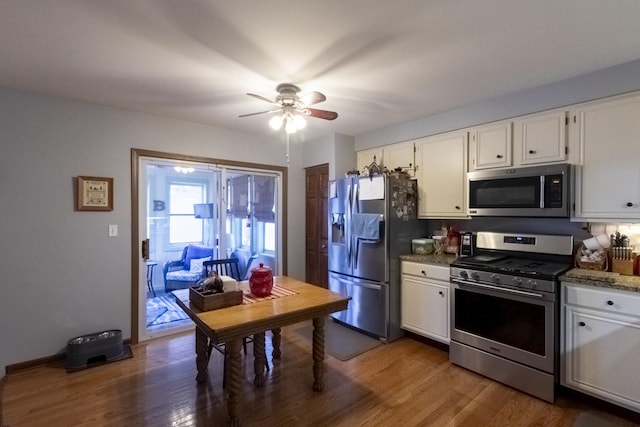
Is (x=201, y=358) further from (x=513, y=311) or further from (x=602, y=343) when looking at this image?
(x=602, y=343)

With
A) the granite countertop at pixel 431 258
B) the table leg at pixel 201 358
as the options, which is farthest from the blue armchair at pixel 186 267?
the granite countertop at pixel 431 258

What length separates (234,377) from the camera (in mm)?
1955

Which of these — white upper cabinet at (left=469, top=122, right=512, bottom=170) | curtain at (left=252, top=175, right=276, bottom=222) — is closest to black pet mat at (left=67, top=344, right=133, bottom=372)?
curtain at (left=252, top=175, right=276, bottom=222)

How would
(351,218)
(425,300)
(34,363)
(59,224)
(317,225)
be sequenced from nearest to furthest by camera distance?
(34,363) → (59,224) → (425,300) → (351,218) → (317,225)

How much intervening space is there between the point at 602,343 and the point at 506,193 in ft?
4.12

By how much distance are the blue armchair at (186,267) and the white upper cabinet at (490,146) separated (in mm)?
3153

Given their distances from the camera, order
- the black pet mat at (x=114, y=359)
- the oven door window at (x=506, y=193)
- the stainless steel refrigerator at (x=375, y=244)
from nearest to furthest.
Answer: the oven door window at (x=506, y=193)
the black pet mat at (x=114, y=359)
the stainless steel refrigerator at (x=375, y=244)

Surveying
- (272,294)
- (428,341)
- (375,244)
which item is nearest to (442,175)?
(375,244)

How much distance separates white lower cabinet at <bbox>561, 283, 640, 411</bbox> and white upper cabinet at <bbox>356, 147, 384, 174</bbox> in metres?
2.28

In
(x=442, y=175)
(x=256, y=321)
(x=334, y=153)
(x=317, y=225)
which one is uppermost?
(x=334, y=153)

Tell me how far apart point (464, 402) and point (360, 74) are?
2534 millimetres

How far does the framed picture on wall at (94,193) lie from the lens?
9.55 feet

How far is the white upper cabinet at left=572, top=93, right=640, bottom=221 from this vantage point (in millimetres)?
2184

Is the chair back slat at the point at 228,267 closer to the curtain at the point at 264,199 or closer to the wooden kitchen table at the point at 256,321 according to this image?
the wooden kitchen table at the point at 256,321
